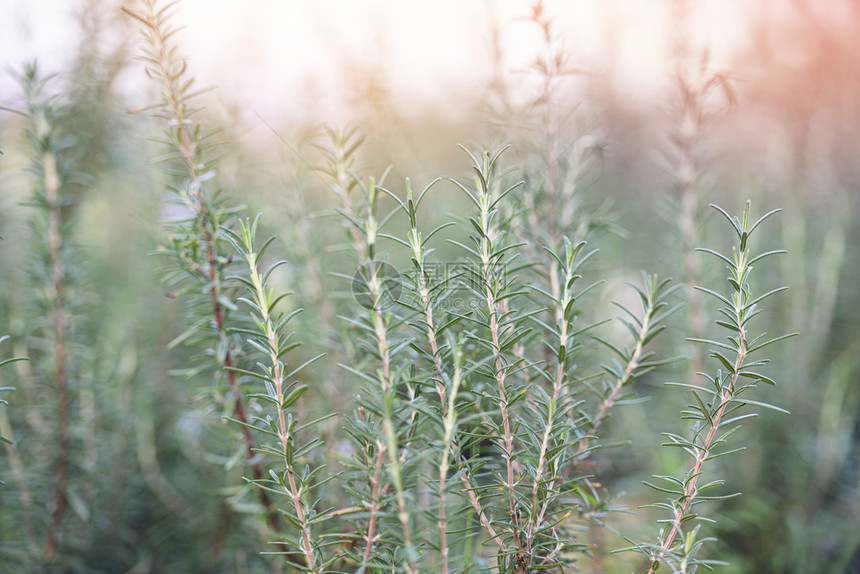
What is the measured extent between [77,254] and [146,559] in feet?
1.63

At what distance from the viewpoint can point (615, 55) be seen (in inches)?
50.6

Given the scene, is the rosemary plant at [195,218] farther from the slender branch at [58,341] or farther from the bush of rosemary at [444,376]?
the slender branch at [58,341]

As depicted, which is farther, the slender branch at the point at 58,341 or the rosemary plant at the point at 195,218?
the slender branch at the point at 58,341

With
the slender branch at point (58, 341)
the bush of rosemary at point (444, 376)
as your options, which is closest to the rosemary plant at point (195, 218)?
the bush of rosemary at point (444, 376)

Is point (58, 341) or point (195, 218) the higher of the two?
point (195, 218)

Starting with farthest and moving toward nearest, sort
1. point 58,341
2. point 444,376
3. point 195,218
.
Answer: point 58,341 < point 195,218 < point 444,376

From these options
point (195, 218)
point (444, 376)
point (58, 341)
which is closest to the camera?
point (444, 376)

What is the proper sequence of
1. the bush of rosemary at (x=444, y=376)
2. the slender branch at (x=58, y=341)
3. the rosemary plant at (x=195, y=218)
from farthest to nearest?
1. the slender branch at (x=58, y=341)
2. the rosemary plant at (x=195, y=218)
3. the bush of rosemary at (x=444, y=376)

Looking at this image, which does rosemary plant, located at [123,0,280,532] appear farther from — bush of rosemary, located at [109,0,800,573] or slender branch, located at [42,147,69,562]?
slender branch, located at [42,147,69,562]

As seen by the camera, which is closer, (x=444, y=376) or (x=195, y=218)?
(x=444, y=376)

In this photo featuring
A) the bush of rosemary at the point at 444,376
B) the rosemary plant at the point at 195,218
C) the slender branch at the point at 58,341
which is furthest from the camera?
Result: the slender branch at the point at 58,341

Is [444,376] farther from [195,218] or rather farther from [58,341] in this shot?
[58,341]


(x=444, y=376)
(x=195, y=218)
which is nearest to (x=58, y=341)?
(x=195, y=218)

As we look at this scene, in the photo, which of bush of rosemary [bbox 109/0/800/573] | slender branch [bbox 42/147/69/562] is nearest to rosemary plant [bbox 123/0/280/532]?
bush of rosemary [bbox 109/0/800/573]
